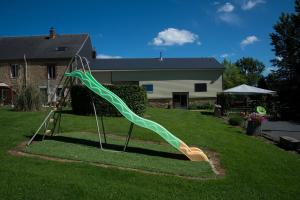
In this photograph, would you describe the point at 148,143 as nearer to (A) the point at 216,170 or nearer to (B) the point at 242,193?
(A) the point at 216,170

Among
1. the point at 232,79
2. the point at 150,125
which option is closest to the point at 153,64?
the point at 150,125

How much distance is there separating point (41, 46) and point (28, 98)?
1956 cm

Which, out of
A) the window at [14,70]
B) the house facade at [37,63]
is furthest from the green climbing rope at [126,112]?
the window at [14,70]

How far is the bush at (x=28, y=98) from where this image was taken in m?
21.8

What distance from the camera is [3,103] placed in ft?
116

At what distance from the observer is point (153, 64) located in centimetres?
4156

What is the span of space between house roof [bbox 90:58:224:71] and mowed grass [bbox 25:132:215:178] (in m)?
28.3

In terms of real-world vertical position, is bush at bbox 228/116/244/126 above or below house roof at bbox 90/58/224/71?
below

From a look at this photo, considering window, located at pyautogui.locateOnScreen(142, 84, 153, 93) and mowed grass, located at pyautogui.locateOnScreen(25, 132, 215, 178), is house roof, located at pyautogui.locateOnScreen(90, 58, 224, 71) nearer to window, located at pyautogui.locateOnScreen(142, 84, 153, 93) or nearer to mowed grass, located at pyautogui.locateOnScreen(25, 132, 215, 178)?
window, located at pyautogui.locateOnScreen(142, 84, 153, 93)

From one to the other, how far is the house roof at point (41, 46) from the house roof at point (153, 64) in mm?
3300

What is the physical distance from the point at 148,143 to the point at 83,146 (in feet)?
7.89

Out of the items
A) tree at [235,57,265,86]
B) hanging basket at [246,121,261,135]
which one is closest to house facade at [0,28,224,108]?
hanging basket at [246,121,261,135]

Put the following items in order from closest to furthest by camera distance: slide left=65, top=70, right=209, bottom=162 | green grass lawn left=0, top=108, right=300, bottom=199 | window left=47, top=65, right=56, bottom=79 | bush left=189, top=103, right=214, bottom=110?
green grass lawn left=0, top=108, right=300, bottom=199, slide left=65, top=70, right=209, bottom=162, window left=47, top=65, right=56, bottom=79, bush left=189, top=103, right=214, bottom=110

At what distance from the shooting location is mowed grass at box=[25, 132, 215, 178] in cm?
827
